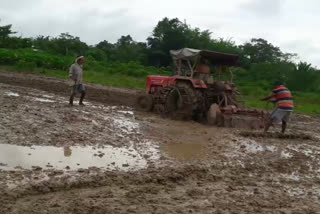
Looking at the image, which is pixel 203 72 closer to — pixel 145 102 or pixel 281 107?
pixel 145 102

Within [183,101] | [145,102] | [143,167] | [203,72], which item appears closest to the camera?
[143,167]

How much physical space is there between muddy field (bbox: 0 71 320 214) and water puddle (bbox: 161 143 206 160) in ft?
0.07

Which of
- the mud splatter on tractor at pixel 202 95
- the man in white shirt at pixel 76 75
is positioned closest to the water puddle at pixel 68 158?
the mud splatter on tractor at pixel 202 95

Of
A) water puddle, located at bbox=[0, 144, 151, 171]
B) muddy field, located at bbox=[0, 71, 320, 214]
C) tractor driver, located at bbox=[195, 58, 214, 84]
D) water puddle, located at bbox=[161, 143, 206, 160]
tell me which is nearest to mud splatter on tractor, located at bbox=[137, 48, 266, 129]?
tractor driver, located at bbox=[195, 58, 214, 84]

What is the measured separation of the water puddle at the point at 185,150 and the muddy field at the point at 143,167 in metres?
0.02

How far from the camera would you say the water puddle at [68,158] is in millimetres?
6160

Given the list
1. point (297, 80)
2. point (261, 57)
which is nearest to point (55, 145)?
point (297, 80)

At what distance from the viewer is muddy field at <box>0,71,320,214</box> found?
497cm

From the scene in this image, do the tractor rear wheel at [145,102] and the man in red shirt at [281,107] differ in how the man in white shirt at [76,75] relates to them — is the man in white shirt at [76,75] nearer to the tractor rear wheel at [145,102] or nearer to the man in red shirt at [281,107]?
the tractor rear wheel at [145,102]

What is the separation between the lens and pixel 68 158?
669cm

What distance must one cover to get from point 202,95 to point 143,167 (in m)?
6.73

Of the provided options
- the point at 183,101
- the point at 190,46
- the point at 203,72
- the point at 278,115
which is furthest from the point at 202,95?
the point at 190,46

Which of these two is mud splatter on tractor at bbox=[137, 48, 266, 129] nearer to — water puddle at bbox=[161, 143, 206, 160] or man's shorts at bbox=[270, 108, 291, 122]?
man's shorts at bbox=[270, 108, 291, 122]

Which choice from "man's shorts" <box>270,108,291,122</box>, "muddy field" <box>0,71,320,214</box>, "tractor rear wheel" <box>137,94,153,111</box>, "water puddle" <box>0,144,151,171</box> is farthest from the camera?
"tractor rear wheel" <box>137,94,153,111</box>
